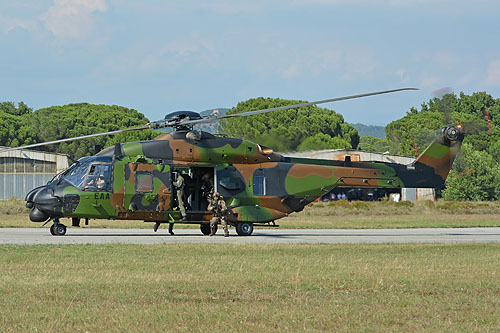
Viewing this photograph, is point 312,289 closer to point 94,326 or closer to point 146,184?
point 94,326

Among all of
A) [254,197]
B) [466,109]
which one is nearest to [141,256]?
[254,197]

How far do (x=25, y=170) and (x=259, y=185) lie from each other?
5412 cm

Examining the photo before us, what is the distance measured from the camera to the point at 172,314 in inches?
420

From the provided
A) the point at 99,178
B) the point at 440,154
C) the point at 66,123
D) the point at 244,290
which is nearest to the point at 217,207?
the point at 99,178

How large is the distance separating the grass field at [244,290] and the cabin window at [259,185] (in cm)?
804

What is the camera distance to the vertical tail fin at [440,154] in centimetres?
3155

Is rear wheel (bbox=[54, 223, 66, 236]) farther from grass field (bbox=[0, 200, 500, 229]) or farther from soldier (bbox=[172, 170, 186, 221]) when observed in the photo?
grass field (bbox=[0, 200, 500, 229])

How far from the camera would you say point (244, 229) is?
28.6 meters

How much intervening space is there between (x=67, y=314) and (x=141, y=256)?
8.29 metres

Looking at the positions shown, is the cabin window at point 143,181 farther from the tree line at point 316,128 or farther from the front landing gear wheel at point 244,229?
the tree line at point 316,128

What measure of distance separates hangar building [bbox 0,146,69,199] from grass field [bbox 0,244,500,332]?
58.1 metres

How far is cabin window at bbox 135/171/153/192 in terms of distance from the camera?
1050 inches

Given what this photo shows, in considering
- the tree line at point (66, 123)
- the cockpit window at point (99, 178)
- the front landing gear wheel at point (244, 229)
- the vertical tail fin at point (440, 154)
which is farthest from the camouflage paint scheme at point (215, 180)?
the tree line at point (66, 123)

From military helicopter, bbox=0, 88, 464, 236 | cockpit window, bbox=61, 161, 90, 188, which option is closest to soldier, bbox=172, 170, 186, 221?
military helicopter, bbox=0, 88, 464, 236
